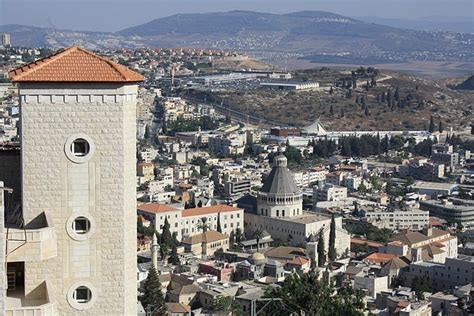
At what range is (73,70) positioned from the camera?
247 inches

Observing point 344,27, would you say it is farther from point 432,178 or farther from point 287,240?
point 287,240

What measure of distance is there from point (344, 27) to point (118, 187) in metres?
196

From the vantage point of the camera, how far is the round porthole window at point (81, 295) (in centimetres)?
635

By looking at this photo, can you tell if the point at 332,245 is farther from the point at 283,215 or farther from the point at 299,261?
the point at 283,215

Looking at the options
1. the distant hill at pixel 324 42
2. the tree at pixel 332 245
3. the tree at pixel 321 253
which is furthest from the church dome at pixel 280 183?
the distant hill at pixel 324 42

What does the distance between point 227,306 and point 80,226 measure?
1229cm

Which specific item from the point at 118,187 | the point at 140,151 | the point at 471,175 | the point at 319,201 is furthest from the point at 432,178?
the point at 118,187

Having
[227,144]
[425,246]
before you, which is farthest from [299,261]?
[227,144]

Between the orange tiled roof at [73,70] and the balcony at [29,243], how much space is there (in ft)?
3.12

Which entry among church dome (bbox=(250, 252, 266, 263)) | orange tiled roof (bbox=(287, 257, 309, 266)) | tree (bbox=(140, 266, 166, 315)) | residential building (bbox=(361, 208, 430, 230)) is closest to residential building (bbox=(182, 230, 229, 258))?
church dome (bbox=(250, 252, 266, 263))

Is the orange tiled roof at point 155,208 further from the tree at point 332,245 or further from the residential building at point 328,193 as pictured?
the residential building at point 328,193

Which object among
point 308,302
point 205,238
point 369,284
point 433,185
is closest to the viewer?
point 308,302

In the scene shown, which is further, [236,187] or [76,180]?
[236,187]

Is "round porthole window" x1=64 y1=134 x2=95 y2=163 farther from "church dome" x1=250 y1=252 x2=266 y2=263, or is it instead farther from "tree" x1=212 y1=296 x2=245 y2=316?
"church dome" x1=250 y1=252 x2=266 y2=263
